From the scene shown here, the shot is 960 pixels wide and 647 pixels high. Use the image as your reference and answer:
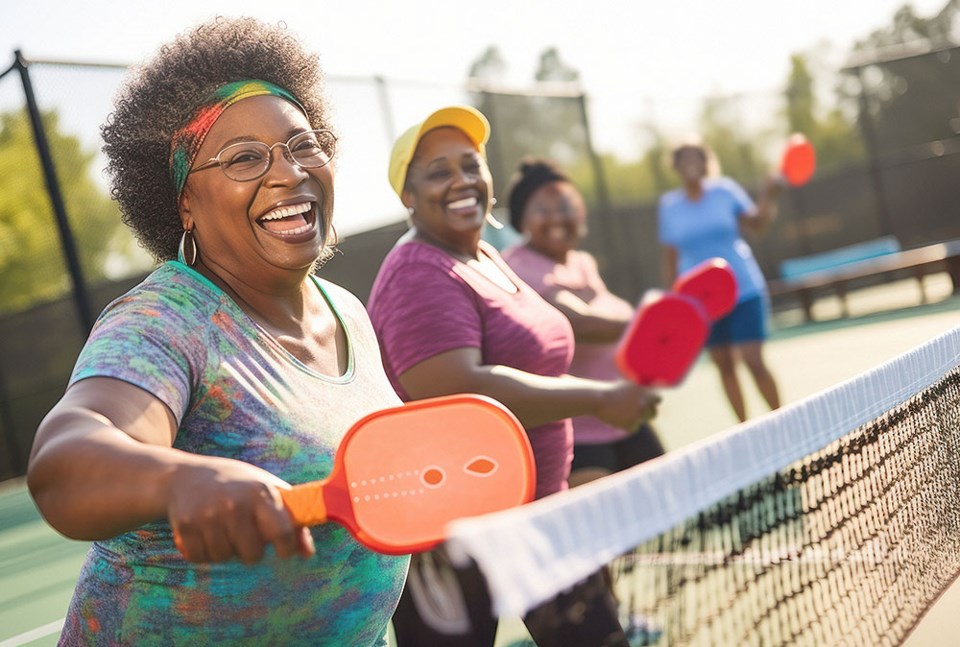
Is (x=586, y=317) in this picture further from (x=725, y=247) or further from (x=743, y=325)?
(x=725, y=247)

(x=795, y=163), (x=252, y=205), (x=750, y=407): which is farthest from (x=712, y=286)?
(x=750, y=407)

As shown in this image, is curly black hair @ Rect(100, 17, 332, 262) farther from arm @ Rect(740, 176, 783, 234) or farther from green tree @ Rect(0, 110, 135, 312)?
green tree @ Rect(0, 110, 135, 312)

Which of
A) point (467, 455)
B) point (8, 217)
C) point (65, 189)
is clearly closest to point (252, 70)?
point (467, 455)

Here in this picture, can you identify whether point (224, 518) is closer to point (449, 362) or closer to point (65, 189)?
point (449, 362)

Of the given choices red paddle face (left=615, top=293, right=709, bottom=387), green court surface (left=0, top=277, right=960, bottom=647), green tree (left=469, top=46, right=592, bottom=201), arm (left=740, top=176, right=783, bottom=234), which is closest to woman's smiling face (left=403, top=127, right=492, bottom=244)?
red paddle face (left=615, top=293, right=709, bottom=387)

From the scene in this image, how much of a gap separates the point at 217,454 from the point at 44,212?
31.3 feet

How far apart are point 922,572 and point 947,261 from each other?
14004mm

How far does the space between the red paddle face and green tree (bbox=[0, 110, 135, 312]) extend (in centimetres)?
601

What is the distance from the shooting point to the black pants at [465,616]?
2.63 metres

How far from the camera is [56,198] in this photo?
8500mm

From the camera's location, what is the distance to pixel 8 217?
1216 cm

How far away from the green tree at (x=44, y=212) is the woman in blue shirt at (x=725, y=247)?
183 inches

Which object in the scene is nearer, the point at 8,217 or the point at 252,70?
the point at 252,70

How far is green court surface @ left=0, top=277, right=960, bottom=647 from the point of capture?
194 inches
